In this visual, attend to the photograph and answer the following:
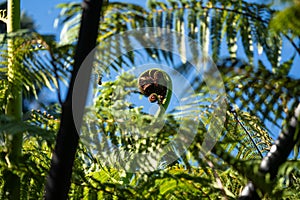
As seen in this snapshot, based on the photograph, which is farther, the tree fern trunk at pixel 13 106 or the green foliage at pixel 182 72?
the tree fern trunk at pixel 13 106

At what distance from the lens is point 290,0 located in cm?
58

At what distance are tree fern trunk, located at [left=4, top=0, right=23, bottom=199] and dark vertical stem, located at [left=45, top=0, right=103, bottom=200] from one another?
0.49 feet

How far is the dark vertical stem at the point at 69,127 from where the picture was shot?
731 millimetres

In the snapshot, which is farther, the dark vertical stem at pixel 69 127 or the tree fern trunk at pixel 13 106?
the tree fern trunk at pixel 13 106

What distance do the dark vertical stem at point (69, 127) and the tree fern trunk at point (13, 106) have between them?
148mm

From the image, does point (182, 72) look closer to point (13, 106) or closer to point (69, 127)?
point (69, 127)

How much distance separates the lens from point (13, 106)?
1.05 m

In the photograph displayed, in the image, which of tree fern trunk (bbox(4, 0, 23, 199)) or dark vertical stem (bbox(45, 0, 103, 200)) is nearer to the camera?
dark vertical stem (bbox(45, 0, 103, 200))

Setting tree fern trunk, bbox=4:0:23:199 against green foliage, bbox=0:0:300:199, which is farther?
tree fern trunk, bbox=4:0:23:199

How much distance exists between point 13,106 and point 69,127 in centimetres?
36

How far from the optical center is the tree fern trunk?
3.15ft

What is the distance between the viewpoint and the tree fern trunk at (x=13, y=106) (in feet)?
3.15

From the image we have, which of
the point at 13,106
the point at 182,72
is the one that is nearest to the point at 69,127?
the point at 182,72

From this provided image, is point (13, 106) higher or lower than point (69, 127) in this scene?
higher
